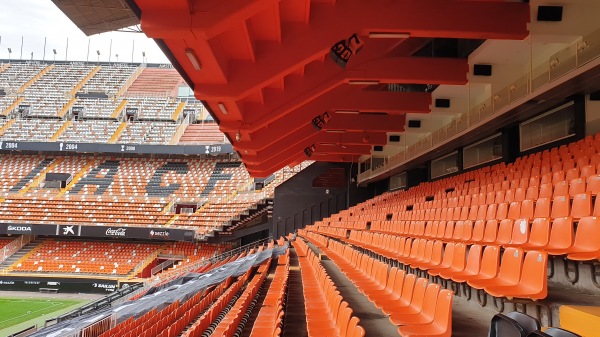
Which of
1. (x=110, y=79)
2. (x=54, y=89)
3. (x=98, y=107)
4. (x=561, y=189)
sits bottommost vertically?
(x=561, y=189)

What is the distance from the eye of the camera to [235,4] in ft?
15.0

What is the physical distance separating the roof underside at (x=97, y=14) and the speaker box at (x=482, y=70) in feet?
19.3

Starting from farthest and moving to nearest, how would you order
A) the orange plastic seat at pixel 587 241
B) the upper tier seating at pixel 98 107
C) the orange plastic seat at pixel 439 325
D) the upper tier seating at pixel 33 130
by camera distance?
1. the upper tier seating at pixel 98 107
2. the upper tier seating at pixel 33 130
3. the orange plastic seat at pixel 587 241
4. the orange plastic seat at pixel 439 325

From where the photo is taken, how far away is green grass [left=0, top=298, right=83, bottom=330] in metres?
16.1

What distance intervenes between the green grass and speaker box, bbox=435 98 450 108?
13.7 metres

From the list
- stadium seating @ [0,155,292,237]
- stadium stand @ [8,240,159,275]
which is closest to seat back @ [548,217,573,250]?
stadium seating @ [0,155,292,237]

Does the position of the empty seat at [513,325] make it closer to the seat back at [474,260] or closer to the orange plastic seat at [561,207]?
the seat back at [474,260]

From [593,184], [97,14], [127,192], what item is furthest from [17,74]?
[593,184]

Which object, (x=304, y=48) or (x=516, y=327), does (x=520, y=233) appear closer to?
(x=516, y=327)

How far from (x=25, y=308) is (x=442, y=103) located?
15.7 m

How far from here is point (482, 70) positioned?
30.3ft

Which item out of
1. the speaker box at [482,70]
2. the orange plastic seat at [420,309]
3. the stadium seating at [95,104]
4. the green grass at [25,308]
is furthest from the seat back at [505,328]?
the stadium seating at [95,104]

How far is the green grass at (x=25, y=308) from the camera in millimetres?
16097

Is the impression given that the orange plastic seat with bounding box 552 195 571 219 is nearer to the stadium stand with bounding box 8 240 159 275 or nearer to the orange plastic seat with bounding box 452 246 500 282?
the orange plastic seat with bounding box 452 246 500 282
